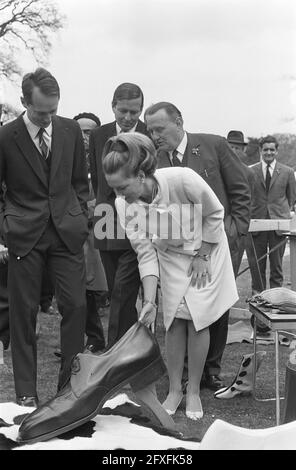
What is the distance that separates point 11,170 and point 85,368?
1447mm

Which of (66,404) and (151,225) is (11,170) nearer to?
(151,225)

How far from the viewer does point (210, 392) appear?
496 cm

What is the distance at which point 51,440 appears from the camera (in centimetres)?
334

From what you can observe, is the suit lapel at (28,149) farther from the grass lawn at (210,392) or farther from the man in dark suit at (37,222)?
the grass lawn at (210,392)

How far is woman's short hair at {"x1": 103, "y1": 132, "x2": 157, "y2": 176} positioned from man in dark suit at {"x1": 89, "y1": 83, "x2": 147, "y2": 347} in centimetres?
144

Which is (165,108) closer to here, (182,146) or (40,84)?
(182,146)

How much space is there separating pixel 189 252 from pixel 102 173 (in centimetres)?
114

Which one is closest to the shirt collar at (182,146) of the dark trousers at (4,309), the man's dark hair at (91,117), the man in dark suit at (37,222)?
the man in dark suit at (37,222)

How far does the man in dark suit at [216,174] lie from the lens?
490cm

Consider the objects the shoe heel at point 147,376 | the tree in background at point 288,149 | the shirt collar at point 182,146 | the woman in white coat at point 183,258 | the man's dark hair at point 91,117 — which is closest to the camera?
the shoe heel at point 147,376

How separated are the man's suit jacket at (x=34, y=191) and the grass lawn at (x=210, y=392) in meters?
1.04

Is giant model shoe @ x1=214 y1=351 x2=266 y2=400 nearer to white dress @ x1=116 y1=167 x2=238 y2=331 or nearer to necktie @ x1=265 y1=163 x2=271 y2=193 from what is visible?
white dress @ x1=116 y1=167 x2=238 y2=331

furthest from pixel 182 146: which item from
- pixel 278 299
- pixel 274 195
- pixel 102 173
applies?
pixel 274 195
